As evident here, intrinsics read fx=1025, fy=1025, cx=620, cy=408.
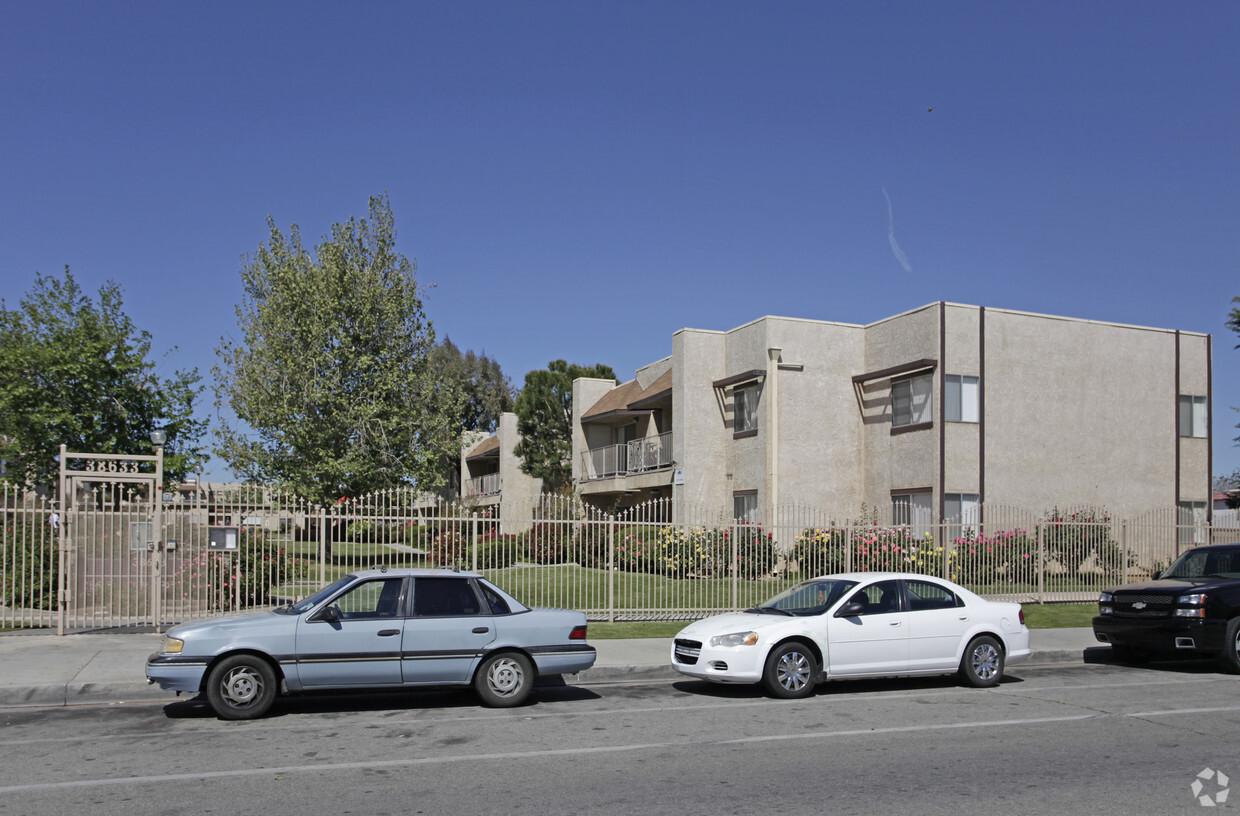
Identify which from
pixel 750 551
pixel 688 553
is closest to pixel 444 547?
pixel 688 553

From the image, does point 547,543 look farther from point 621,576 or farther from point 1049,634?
point 1049,634

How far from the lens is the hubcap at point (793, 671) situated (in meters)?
11.2

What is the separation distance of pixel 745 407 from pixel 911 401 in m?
4.49

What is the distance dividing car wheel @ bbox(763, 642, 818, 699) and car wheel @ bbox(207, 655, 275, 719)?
5133mm

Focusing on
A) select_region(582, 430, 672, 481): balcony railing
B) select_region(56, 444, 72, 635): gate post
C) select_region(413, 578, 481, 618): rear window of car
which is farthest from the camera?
select_region(582, 430, 672, 481): balcony railing

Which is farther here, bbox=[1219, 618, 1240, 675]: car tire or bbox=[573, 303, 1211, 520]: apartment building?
bbox=[573, 303, 1211, 520]: apartment building

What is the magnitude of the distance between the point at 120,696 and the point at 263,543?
5.12 metres

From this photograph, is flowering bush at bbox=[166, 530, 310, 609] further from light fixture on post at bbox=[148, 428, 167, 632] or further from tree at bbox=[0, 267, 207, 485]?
tree at bbox=[0, 267, 207, 485]

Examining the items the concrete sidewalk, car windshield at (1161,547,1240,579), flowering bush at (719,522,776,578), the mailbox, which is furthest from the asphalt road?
flowering bush at (719,522,776,578)

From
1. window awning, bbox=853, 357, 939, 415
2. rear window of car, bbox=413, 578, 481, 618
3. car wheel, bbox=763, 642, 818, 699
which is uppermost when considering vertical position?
window awning, bbox=853, 357, 939, 415

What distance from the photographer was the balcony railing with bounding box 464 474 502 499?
46000 millimetres

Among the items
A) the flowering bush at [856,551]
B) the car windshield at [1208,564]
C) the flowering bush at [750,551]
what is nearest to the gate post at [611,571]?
the flowering bush at [750,551]

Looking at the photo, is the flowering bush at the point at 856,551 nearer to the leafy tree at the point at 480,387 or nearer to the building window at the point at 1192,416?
the building window at the point at 1192,416

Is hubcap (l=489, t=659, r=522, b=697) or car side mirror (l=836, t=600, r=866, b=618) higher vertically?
car side mirror (l=836, t=600, r=866, b=618)
